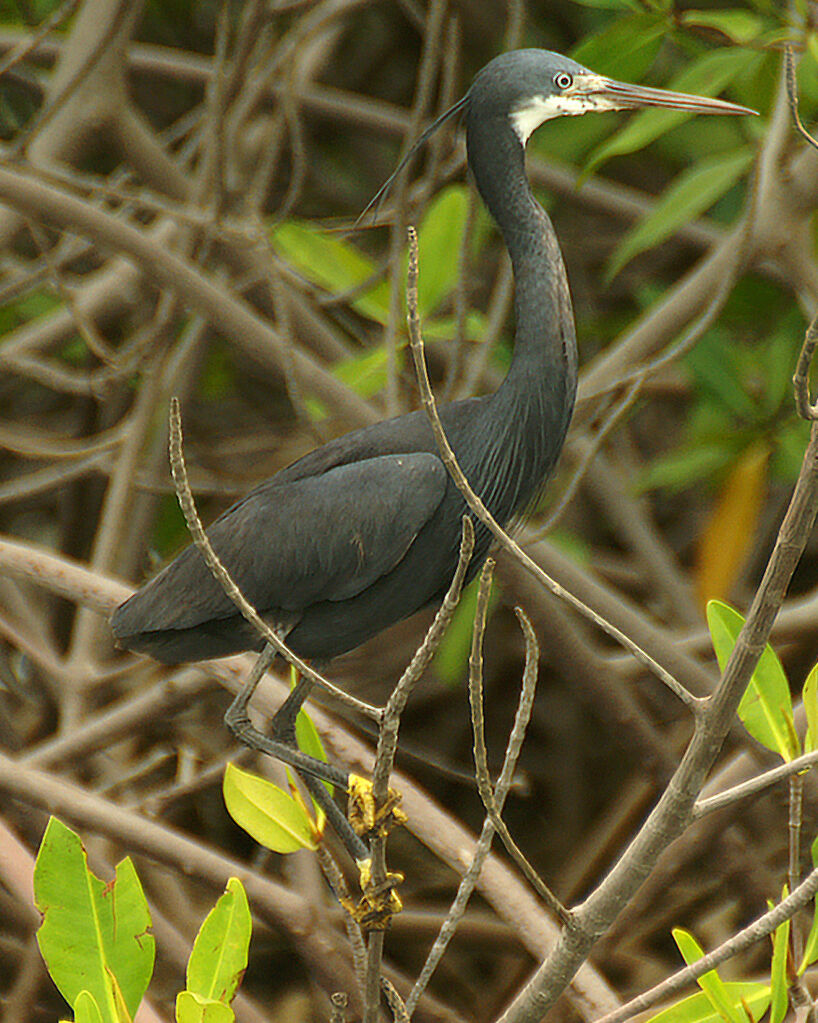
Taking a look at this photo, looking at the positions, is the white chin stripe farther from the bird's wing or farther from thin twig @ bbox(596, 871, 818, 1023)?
thin twig @ bbox(596, 871, 818, 1023)

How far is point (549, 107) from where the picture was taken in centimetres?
161

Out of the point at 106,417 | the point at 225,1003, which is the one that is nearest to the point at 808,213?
the point at 106,417

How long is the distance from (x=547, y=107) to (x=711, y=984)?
1.08 meters

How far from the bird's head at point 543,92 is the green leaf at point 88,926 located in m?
1.05

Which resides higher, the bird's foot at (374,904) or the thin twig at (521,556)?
the thin twig at (521,556)

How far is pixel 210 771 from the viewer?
192 cm

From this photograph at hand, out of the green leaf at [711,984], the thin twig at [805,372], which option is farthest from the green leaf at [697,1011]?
the thin twig at [805,372]

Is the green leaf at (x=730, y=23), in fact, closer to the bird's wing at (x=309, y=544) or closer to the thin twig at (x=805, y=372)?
the bird's wing at (x=309, y=544)

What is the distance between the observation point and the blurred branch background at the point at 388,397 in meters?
1.96

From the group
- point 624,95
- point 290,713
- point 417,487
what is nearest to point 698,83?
point 624,95

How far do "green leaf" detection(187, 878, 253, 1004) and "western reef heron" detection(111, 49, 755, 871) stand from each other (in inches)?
19.4

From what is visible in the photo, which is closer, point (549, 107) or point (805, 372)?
point (805, 372)

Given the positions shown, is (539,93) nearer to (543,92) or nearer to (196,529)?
(543,92)

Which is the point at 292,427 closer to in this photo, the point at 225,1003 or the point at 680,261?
the point at 680,261
